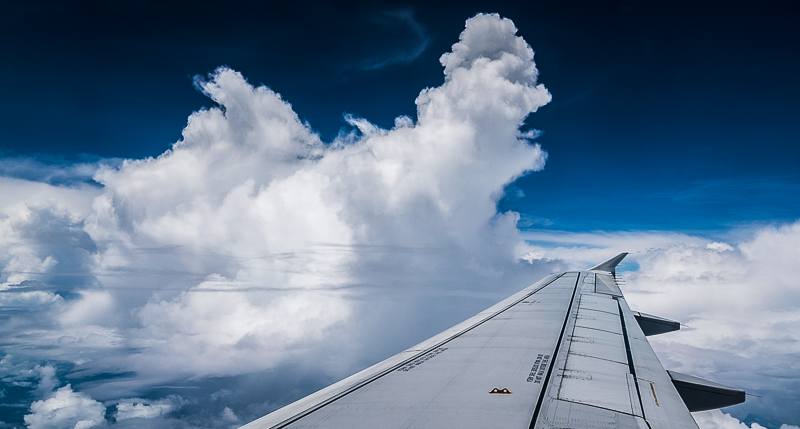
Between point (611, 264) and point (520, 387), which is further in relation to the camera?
point (611, 264)

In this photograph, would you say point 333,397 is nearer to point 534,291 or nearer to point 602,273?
point 534,291

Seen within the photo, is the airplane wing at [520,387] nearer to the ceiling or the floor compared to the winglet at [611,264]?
nearer to the floor

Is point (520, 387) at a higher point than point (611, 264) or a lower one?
lower

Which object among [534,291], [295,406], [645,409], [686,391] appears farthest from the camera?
[534,291]

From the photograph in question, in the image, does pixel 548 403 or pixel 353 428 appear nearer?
pixel 353 428

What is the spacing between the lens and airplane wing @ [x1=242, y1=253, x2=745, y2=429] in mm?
4336

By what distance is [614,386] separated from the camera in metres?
5.33

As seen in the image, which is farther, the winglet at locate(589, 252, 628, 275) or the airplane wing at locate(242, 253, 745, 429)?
the winglet at locate(589, 252, 628, 275)

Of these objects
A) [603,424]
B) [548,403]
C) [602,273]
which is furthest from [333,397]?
[602,273]

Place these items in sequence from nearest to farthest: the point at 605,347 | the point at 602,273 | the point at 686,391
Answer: the point at 686,391
the point at 605,347
the point at 602,273

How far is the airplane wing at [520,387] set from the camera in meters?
4.34

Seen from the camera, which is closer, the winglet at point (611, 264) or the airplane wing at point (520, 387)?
the airplane wing at point (520, 387)

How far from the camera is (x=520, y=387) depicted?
5.26m

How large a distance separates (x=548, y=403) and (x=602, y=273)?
18880 mm
